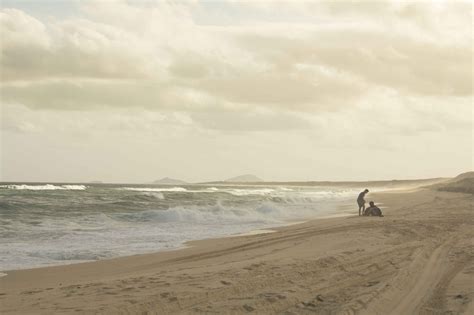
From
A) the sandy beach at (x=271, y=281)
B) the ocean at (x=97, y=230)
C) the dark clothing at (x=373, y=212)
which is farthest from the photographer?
the dark clothing at (x=373, y=212)

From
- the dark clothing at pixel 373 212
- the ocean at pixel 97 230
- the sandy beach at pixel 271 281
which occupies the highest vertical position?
the dark clothing at pixel 373 212

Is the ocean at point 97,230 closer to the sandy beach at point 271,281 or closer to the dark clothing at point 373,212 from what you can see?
the sandy beach at point 271,281

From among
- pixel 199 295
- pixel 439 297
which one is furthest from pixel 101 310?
pixel 439 297

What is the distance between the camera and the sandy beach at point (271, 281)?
666cm

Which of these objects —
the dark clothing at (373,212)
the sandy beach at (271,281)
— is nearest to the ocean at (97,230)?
the sandy beach at (271,281)

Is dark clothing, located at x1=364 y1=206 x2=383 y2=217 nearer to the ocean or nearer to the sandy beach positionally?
the ocean

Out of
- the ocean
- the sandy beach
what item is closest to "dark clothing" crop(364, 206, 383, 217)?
the ocean

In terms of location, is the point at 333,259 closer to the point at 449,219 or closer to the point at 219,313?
the point at 219,313

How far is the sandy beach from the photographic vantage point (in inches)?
262

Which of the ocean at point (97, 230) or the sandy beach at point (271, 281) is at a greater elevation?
the sandy beach at point (271, 281)

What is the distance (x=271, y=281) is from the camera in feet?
26.1

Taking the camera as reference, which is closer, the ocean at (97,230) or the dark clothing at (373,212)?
the ocean at (97,230)

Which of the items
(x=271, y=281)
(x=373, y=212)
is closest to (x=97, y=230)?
(x=373, y=212)

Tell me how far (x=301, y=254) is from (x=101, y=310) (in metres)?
5.35
